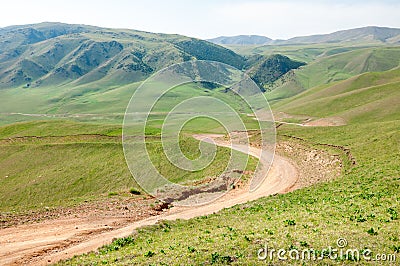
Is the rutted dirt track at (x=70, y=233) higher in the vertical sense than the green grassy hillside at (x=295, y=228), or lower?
lower

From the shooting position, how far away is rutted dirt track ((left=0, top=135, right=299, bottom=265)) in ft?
72.0

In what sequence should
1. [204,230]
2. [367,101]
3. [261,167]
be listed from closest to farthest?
[204,230] < [261,167] < [367,101]

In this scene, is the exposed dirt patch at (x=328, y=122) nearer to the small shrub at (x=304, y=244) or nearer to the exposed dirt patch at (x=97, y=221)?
the exposed dirt patch at (x=97, y=221)

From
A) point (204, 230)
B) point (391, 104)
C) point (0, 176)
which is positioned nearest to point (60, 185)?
point (0, 176)

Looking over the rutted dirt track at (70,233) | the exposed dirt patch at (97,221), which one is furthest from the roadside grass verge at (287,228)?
the exposed dirt patch at (97,221)

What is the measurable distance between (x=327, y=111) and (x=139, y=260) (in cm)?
10242

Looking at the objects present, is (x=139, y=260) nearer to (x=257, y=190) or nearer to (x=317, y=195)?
(x=317, y=195)

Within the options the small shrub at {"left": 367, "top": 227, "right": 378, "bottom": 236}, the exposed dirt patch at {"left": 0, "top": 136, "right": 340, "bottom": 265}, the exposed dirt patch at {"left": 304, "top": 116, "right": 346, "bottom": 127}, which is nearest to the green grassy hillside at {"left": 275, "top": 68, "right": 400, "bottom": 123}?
the exposed dirt patch at {"left": 304, "top": 116, "right": 346, "bottom": 127}

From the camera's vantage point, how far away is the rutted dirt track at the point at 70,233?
2195 centimetres

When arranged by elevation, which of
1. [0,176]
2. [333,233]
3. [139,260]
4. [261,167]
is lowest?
[0,176]

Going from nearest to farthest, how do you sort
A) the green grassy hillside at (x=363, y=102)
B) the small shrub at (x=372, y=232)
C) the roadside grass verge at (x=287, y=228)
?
the roadside grass verge at (x=287, y=228) < the small shrub at (x=372, y=232) < the green grassy hillside at (x=363, y=102)

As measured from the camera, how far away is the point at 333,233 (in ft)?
59.4

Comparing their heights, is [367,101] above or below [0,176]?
above

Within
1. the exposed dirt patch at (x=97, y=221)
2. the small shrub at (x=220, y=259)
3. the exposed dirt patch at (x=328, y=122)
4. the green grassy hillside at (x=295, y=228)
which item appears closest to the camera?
the small shrub at (x=220, y=259)
